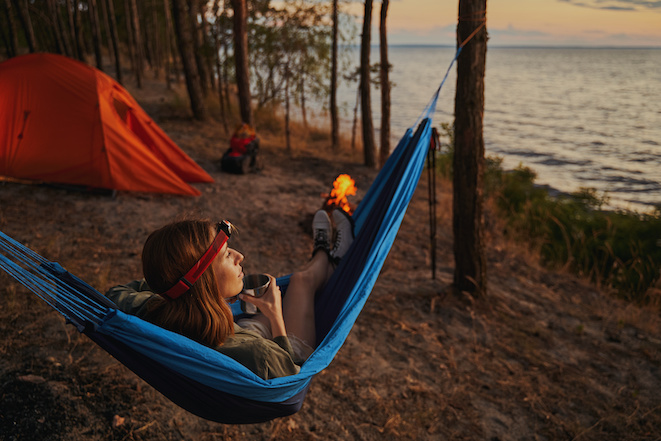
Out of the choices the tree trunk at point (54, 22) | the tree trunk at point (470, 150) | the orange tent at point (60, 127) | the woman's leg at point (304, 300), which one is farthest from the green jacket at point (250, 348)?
the tree trunk at point (54, 22)

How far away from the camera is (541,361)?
271 cm

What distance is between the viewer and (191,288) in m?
1.24

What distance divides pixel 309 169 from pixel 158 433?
5.02 m

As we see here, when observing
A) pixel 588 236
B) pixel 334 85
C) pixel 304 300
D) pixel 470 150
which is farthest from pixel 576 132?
pixel 304 300

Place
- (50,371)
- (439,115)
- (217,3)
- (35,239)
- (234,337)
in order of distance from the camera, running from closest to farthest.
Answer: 1. (234,337)
2. (50,371)
3. (35,239)
4. (217,3)
5. (439,115)

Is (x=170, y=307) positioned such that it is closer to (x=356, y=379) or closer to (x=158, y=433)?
(x=158, y=433)

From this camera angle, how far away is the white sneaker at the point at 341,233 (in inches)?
93.5

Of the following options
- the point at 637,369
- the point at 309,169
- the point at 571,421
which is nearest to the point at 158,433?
the point at 571,421

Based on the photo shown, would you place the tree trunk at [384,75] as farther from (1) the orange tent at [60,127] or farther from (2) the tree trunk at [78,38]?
(2) the tree trunk at [78,38]

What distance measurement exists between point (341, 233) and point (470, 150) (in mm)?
1090

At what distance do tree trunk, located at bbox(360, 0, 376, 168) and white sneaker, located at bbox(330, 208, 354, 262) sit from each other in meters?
4.28

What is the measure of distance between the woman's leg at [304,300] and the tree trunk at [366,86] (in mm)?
4720

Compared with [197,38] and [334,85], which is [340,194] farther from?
[197,38]

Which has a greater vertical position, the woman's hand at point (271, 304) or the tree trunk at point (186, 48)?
the tree trunk at point (186, 48)
